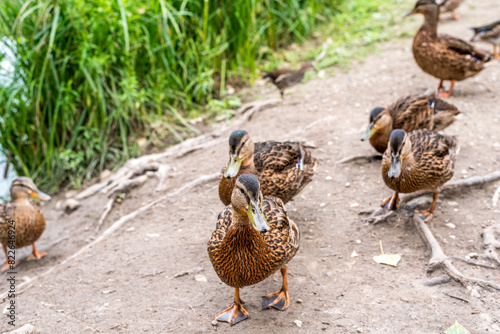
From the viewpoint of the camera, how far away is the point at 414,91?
6.46 meters

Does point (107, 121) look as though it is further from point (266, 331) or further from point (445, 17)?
point (445, 17)

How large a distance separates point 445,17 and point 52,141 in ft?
23.6

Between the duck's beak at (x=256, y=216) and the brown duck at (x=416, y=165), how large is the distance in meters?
1.45

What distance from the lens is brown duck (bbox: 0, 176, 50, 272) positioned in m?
4.99

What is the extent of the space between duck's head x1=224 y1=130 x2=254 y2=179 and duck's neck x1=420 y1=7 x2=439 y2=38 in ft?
11.3

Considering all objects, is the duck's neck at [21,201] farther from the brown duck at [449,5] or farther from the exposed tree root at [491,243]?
the brown duck at [449,5]

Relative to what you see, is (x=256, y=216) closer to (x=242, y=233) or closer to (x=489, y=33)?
(x=242, y=233)

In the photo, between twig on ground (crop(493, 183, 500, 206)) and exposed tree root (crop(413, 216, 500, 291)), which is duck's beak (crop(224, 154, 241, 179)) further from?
twig on ground (crop(493, 183, 500, 206))

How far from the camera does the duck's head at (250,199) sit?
2.91m

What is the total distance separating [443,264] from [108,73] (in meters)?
4.70

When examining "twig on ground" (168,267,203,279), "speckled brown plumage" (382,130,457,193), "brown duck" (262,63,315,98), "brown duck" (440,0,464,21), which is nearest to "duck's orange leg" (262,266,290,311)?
"twig on ground" (168,267,203,279)

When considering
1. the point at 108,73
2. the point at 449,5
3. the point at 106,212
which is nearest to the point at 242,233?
the point at 106,212

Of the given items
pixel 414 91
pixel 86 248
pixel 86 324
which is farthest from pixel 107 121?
pixel 414 91

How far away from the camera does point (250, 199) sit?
2939mm
